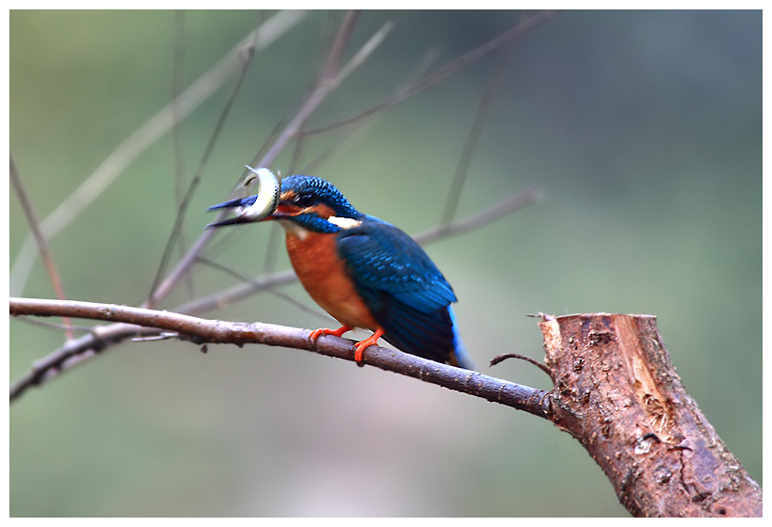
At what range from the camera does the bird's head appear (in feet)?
4.18

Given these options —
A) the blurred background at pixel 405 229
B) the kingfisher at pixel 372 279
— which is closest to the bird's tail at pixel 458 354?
the kingfisher at pixel 372 279

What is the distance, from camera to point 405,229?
2664 millimetres

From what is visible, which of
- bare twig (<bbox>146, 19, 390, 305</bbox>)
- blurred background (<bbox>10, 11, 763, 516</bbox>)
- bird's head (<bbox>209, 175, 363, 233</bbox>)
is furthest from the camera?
blurred background (<bbox>10, 11, 763, 516</bbox>)

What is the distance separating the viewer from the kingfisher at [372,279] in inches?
55.1

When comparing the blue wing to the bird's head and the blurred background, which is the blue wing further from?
the blurred background

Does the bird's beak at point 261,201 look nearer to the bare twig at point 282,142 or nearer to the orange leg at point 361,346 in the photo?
the orange leg at point 361,346

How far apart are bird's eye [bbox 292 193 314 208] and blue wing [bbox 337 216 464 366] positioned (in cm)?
10

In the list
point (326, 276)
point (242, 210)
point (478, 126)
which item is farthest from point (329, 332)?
point (478, 126)

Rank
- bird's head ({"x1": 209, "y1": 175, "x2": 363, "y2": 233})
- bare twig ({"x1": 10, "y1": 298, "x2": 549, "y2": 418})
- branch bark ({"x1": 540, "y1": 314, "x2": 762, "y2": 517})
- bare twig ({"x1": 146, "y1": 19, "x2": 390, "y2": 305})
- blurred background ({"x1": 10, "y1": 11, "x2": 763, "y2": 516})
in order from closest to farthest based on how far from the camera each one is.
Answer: branch bark ({"x1": 540, "y1": 314, "x2": 762, "y2": 517}), bare twig ({"x1": 10, "y1": 298, "x2": 549, "y2": 418}), bird's head ({"x1": 209, "y1": 175, "x2": 363, "y2": 233}), bare twig ({"x1": 146, "y1": 19, "x2": 390, "y2": 305}), blurred background ({"x1": 10, "y1": 11, "x2": 763, "y2": 516})

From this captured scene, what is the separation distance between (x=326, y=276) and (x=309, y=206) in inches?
5.5

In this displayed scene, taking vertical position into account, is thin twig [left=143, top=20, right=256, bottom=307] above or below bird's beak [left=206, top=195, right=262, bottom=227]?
above

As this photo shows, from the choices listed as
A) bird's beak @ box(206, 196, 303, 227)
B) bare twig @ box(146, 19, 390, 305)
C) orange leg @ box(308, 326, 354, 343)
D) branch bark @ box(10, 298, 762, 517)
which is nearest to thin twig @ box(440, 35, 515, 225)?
bare twig @ box(146, 19, 390, 305)

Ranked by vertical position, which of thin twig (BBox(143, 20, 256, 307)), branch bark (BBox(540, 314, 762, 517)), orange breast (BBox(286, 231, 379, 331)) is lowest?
branch bark (BBox(540, 314, 762, 517))

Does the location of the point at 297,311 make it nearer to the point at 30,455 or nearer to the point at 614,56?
the point at 30,455
